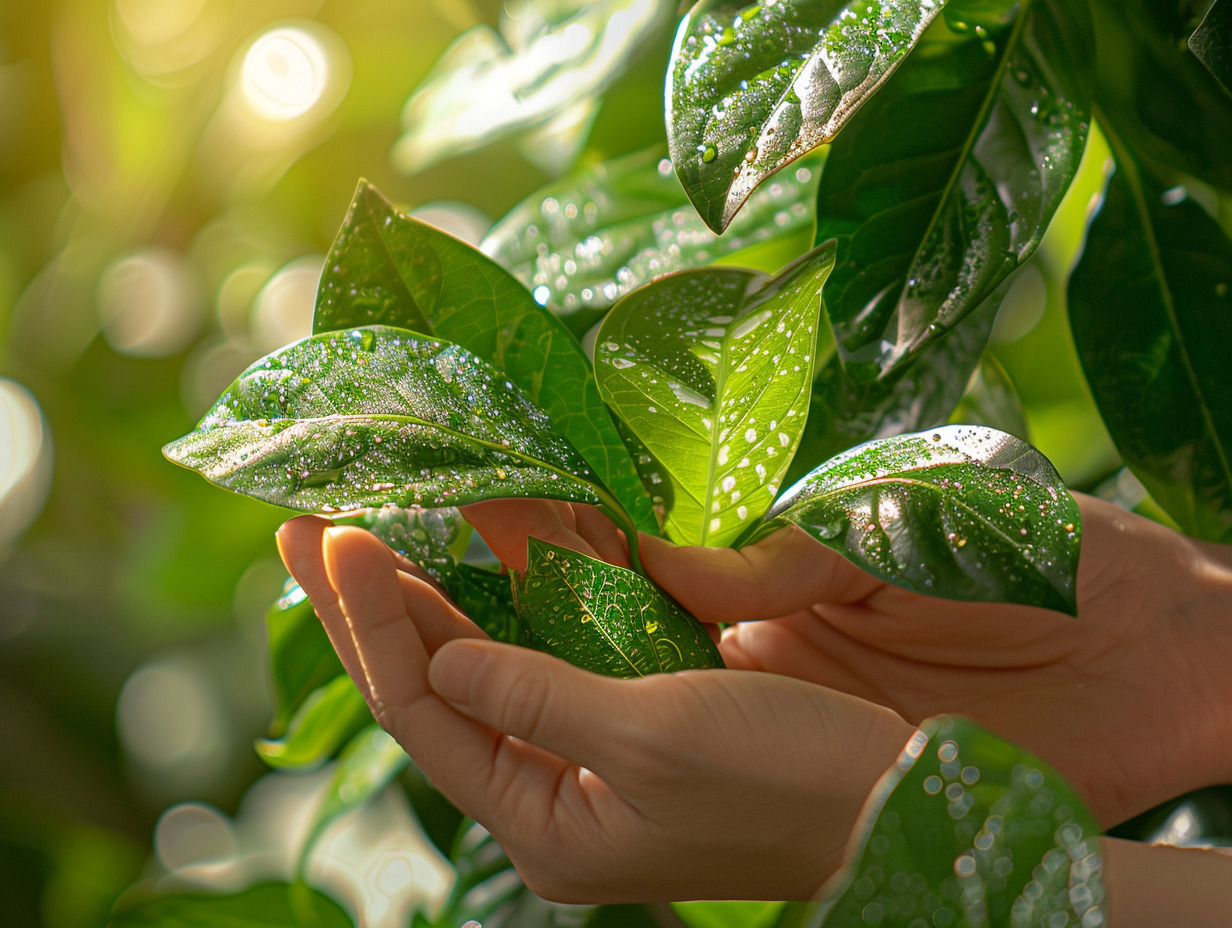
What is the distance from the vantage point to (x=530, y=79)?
2.21 feet

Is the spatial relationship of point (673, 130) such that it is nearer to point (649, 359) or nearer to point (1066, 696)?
point (649, 359)

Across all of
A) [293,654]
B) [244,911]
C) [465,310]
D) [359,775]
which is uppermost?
[465,310]

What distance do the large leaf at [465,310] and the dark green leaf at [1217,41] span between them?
33cm

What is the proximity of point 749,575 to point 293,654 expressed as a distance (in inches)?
12.3

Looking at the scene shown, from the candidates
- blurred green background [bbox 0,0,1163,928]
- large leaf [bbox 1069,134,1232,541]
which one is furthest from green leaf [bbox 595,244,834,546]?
blurred green background [bbox 0,0,1163,928]

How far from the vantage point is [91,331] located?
0.99 metres

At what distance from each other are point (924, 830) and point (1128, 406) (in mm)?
369

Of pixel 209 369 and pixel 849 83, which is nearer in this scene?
pixel 849 83

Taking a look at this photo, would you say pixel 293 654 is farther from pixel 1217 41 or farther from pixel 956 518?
pixel 1217 41

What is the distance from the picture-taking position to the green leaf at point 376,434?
12.6 inches

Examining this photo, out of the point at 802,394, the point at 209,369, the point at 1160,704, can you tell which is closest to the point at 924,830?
the point at 802,394

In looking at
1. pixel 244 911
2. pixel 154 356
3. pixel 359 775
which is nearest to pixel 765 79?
pixel 359 775

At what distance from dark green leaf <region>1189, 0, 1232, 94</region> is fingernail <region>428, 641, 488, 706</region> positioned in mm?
429

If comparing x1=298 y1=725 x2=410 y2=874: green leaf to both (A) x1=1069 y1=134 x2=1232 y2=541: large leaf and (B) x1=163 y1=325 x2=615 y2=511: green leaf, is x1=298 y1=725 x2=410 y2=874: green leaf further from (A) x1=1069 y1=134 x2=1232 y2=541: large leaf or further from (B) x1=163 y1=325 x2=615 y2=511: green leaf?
(A) x1=1069 y1=134 x2=1232 y2=541: large leaf
